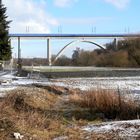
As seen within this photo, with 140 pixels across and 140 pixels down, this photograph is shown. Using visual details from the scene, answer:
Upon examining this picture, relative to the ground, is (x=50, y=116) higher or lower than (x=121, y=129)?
lower

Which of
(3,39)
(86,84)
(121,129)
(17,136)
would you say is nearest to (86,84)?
(86,84)

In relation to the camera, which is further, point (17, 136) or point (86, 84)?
A: point (86, 84)

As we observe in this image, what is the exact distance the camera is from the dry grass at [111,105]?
48.8ft

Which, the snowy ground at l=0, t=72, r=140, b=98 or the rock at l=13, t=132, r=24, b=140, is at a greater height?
the rock at l=13, t=132, r=24, b=140

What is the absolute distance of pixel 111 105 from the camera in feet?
51.9

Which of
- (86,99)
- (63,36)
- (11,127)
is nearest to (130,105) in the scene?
(86,99)

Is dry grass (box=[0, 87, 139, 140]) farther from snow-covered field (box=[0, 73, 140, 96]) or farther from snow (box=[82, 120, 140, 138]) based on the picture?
snow-covered field (box=[0, 73, 140, 96])

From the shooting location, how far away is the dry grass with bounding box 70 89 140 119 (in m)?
14.9

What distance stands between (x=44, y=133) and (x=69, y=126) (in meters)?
1.60

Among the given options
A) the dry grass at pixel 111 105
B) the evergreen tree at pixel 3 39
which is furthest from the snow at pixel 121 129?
the evergreen tree at pixel 3 39

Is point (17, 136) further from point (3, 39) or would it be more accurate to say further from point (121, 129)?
point (3, 39)

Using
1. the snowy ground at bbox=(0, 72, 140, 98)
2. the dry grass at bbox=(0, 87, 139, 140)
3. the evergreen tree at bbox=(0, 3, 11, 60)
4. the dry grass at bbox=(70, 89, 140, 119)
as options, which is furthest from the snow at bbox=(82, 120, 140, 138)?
the evergreen tree at bbox=(0, 3, 11, 60)

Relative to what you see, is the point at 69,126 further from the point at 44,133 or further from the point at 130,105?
the point at 130,105

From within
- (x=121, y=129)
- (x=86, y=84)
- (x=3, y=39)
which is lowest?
(x=86, y=84)
